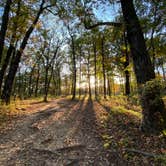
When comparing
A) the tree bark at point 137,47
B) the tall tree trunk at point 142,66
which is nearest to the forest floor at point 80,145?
the tall tree trunk at point 142,66

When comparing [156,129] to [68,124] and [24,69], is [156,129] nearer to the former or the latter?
[68,124]

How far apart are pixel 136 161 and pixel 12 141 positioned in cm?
432

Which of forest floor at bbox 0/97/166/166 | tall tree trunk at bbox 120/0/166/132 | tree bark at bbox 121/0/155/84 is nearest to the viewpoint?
forest floor at bbox 0/97/166/166

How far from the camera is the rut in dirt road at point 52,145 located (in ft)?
17.6

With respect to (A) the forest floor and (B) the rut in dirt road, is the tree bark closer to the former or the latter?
(A) the forest floor

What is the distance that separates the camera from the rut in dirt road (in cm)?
537

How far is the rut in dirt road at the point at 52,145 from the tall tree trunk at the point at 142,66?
82.0 inches

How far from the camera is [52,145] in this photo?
21.1 ft

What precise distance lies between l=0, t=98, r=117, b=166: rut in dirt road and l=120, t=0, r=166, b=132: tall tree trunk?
208 centimetres

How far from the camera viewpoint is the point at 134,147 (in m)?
6.05

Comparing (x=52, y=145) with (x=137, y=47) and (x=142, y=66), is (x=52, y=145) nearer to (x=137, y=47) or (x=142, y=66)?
(x=142, y=66)

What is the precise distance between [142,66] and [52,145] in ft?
14.6

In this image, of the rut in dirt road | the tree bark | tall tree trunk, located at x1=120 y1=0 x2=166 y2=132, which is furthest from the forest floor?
the tree bark

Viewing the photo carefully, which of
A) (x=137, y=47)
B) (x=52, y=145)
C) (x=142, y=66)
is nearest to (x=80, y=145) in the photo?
(x=52, y=145)
